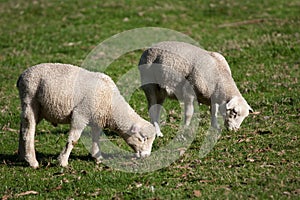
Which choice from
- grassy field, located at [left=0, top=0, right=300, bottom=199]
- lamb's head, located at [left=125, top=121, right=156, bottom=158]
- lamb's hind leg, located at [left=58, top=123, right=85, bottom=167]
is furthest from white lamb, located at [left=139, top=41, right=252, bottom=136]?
lamb's hind leg, located at [left=58, top=123, right=85, bottom=167]

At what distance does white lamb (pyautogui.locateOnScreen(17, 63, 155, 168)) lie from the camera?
9.38m

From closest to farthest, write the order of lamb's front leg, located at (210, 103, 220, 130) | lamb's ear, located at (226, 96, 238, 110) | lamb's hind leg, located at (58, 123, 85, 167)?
lamb's hind leg, located at (58, 123, 85, 167) → lamb's ear, located at (226, 96, 238, 110) → lamb's front leg, located at (210, 103, 220, 130)

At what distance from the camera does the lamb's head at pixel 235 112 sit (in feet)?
34.6

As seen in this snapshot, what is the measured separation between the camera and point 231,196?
26.1ft

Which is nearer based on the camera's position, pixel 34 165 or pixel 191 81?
pixel 34 165

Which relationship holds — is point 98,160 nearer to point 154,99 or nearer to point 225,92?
point 154,99

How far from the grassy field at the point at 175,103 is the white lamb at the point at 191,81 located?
49 cm

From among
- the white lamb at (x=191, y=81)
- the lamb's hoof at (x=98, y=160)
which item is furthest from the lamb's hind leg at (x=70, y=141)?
the white lamb at (x=191, y=81)

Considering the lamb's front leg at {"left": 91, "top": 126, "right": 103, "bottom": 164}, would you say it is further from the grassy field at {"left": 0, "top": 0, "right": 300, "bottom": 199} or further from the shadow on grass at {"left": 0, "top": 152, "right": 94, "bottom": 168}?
the grassy field at {"left": 0, "top": 0, "right": 300, "bottom": 199}

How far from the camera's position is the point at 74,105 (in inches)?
371

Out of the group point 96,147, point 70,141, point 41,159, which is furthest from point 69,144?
point 41,159

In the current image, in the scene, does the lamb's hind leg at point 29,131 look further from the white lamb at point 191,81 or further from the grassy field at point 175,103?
the white lamb at point 191,81

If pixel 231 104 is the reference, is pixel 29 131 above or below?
below

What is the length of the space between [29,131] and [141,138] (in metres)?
1.87
